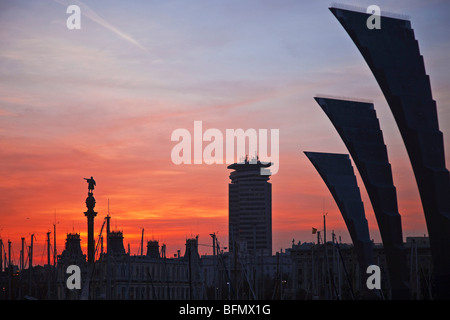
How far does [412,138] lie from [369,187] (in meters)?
15.0

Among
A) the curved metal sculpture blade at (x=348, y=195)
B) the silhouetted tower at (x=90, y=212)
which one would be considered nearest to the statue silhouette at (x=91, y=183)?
the silhouetted tower at (x=90, y=212)

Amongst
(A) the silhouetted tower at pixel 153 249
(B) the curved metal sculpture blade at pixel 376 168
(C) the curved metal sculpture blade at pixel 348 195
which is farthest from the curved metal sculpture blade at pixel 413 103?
(A) the silhouetted tower at pixel 153 249

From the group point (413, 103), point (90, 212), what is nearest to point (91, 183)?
point (90, 212)

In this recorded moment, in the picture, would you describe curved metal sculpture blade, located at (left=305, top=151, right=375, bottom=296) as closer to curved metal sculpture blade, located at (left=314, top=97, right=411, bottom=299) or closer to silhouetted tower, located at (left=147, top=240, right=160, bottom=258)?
curved metal sculpture blade, located at (left=314, top=97, right=411, bottom=299)

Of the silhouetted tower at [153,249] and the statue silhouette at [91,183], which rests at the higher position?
the statue silhouette at [91,183]

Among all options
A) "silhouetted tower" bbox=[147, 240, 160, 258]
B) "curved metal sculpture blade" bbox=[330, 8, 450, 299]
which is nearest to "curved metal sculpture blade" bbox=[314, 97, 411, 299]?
"curved metal sculpture blade" bbox=[330, 8, 450, 299]

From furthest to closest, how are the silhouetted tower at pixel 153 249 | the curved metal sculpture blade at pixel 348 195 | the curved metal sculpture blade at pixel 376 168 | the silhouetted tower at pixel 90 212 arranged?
1. the silhouetted tower at pixel 153 249
2. the silhouetted tower at pixel 90 212
3. the curved metal sculpture blade at pixel 348 195
4. the curved metal sculpture blade at pixel 376 168

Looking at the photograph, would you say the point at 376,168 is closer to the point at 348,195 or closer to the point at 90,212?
the point at 348,195

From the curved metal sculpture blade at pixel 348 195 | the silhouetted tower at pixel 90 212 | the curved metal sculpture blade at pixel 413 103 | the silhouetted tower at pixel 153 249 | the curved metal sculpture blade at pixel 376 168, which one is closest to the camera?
the curved metal sculpture blade at pixel 413 103

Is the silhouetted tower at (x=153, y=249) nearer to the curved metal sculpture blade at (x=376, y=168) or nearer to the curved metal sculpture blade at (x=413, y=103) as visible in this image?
the curved metal sculpture blade at (x=376, y=168)

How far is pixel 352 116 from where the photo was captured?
67.3 metres

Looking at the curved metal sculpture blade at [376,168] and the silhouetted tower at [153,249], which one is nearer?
the curved metal sculpture blade at [376,168]

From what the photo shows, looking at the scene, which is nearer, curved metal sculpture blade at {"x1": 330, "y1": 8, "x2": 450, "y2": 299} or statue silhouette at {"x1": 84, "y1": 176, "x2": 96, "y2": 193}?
curved metal sculpture blade at {"x1": 330, "y1": 8, "x2": 450, "y2": 299}
